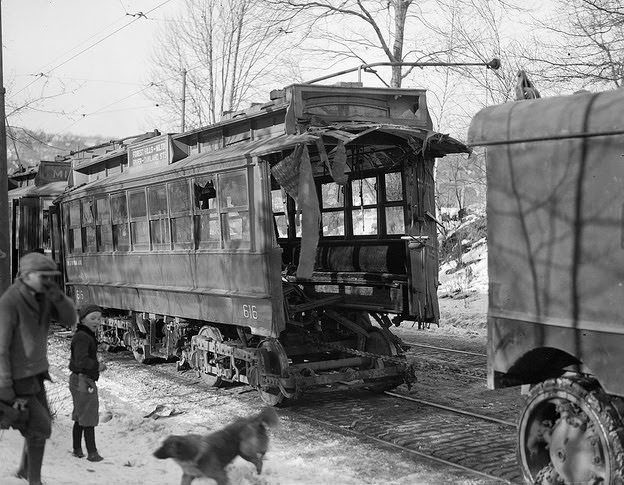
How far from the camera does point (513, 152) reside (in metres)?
4.82

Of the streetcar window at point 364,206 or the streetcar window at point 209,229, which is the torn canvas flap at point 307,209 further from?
the streetcar window at point 364,206

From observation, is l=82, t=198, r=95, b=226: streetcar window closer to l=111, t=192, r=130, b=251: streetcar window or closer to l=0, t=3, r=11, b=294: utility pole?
l=111, t=192, r=130, b=251: streetcar window

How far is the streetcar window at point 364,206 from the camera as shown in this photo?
10227mm

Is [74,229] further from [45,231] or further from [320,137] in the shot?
[320,137]

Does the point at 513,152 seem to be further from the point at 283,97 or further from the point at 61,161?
the point at 61,161

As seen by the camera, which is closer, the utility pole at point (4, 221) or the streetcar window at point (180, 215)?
the utility pole at point (4, 221)

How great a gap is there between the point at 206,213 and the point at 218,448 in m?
4.93

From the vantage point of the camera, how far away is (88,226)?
45.5ft

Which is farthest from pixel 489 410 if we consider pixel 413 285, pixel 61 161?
pixel 61 161

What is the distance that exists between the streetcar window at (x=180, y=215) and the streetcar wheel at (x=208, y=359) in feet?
3.85

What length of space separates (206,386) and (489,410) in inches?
157

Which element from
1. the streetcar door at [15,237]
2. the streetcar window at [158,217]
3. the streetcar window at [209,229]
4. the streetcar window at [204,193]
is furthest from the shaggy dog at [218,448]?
the streetcar door at [15,237]

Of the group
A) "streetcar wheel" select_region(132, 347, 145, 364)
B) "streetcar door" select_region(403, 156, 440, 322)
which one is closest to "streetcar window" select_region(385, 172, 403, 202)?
"streetcar door" select_region(403, 156, 440, 322)

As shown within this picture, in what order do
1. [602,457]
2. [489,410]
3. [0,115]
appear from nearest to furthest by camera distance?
[602,457]
[489,410]
[0,115]
